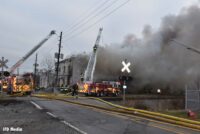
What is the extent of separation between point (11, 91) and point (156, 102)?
16.8m

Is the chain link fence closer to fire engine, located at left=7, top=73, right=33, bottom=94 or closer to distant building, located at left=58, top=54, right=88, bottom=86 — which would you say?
fire engine, located at left=7, top=73, right=33, bottom=94

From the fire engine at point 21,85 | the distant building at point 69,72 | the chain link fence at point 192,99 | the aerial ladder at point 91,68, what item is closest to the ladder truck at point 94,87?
the aerial ladder at point 91,68

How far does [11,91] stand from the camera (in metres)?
40.1

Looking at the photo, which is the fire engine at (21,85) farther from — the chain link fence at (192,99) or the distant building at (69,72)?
the distant building at (69,72)

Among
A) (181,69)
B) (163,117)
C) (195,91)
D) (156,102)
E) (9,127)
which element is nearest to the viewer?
(9,127)

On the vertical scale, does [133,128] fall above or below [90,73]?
below

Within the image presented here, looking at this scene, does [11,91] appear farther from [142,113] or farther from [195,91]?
[142,113]

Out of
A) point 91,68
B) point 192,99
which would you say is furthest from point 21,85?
point 192,99

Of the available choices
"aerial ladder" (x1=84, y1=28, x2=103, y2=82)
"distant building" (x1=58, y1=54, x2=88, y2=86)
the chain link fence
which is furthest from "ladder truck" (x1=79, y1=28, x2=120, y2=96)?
"distant building" (x1=58, y1=54, x2=88, y2=86)

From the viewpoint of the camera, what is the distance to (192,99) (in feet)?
99.3

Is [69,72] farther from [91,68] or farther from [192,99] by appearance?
[192,99]

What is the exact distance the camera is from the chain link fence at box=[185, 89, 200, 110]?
29495 millimetres

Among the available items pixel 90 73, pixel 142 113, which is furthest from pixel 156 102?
pixel 142 113

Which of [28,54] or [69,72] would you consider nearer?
[28,54]
